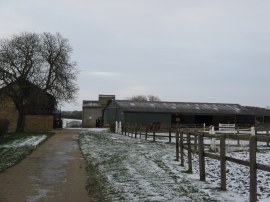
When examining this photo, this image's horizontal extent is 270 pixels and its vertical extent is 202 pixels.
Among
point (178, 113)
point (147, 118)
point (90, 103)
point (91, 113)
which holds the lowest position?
point (147, 118)

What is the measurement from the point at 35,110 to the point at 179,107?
899 inches

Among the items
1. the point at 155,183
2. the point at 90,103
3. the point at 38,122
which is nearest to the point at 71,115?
the point at 90,103

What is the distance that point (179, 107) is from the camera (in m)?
66.2

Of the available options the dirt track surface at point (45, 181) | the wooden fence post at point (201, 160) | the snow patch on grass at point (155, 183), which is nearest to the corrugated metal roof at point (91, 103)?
the dirt track surface at point (45, 181)

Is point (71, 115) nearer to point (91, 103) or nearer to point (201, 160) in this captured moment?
point (91, 103)

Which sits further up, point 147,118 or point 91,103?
point 91,103

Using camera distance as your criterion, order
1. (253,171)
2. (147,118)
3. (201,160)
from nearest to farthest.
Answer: (253,171), (201,160), (147,118)

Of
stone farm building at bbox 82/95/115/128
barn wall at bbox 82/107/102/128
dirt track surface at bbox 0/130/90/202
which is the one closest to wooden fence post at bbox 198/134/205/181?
dirt track surface at bbox 0/130/90/202

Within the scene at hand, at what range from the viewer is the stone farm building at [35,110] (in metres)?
46.8

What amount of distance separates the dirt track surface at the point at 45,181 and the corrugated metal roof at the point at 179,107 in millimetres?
46503

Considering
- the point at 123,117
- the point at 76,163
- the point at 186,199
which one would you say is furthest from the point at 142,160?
the point at 123,117

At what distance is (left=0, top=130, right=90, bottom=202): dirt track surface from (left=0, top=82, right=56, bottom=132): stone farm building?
30035 millimetres

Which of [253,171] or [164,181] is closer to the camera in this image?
[253,171]

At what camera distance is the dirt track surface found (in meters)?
9.57
